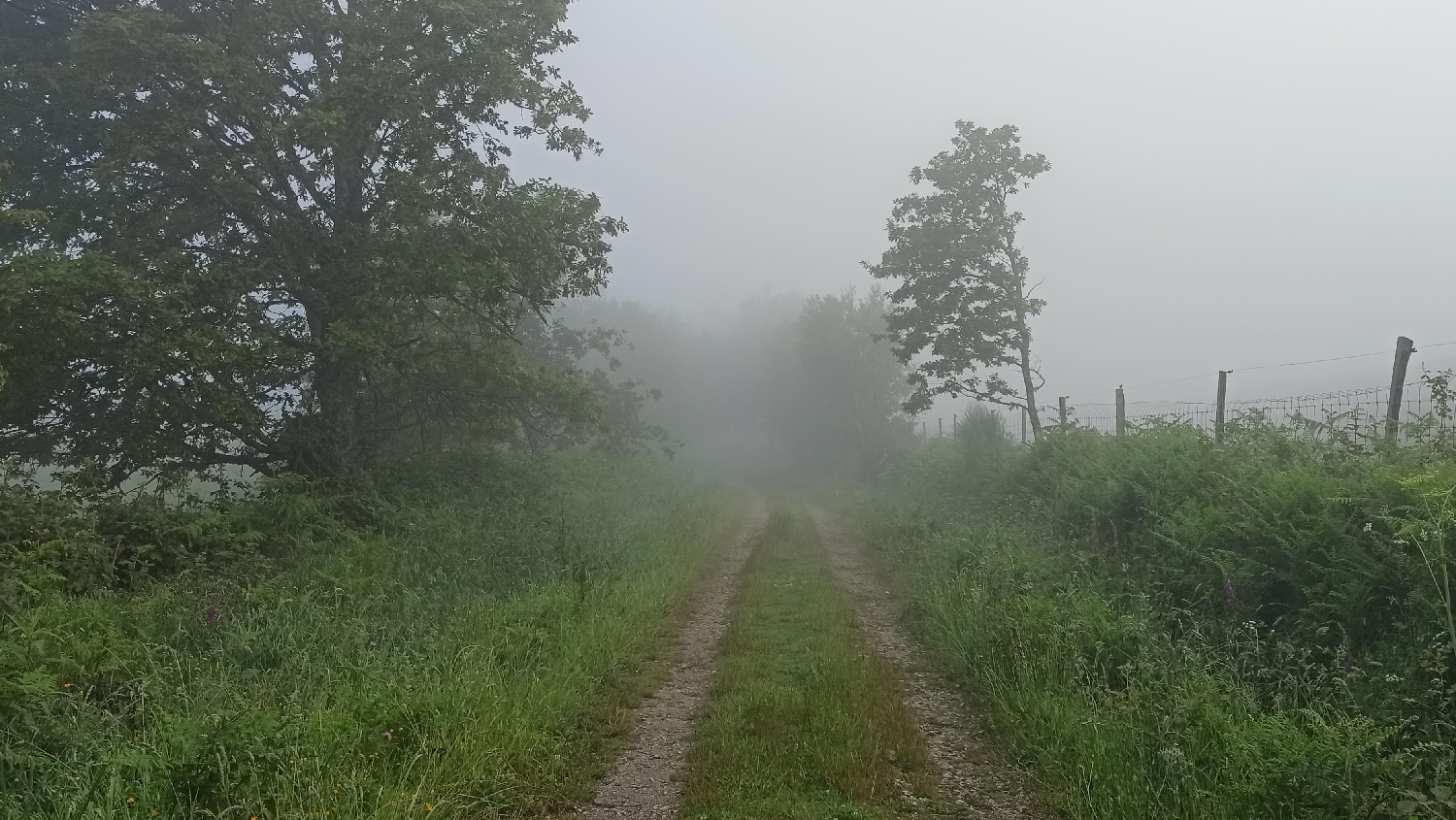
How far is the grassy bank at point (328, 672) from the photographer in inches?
168

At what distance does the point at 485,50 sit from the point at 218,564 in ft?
30.9

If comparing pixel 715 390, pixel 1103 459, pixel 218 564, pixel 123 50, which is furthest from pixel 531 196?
pixel 715 390

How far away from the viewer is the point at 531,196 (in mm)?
14859

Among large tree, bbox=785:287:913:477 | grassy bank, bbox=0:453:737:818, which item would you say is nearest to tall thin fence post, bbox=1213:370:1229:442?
grassy bank, bbox=0:453:737:818

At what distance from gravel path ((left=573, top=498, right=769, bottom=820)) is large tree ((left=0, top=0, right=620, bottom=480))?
24.0 ft

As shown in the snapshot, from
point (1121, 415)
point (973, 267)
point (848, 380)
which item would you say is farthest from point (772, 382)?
point (1121, 415)

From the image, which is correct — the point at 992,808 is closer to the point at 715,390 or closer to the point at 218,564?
the point at 218,564

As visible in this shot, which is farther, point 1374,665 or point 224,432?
point 224,432

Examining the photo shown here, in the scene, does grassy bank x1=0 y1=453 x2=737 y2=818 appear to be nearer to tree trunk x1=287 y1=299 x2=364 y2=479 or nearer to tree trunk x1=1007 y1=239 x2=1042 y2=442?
tree trunk x1=287 y1=299 x2=364 y2=479

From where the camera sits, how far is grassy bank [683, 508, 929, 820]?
4.86m

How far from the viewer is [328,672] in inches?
237

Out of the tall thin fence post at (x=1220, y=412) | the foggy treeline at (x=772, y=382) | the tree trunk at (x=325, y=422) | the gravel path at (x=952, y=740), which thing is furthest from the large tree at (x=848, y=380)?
the gravel path at (x=952, y=740)

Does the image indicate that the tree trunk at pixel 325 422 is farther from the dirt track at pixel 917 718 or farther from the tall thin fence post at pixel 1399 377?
the tall thin fence post at pixel 1399 377

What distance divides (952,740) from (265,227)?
13945 mm
